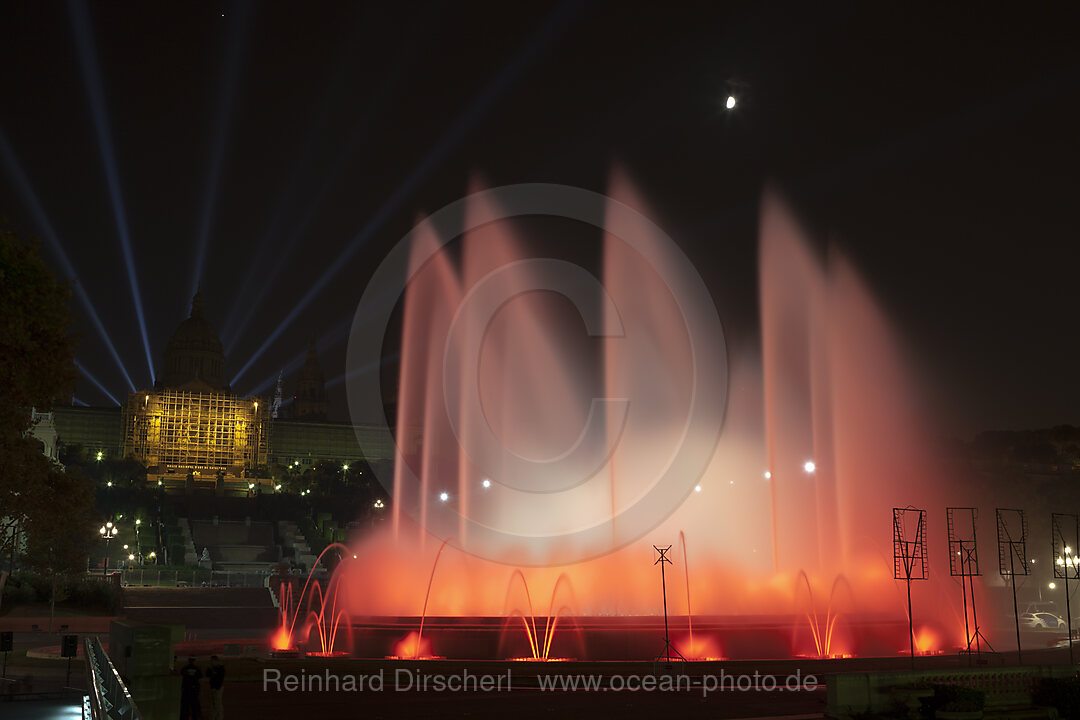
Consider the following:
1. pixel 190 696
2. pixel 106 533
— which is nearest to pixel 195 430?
pixel 106 533

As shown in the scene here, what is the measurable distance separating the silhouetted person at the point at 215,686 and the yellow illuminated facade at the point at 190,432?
108983 mm

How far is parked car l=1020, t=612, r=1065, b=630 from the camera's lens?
39.0 m

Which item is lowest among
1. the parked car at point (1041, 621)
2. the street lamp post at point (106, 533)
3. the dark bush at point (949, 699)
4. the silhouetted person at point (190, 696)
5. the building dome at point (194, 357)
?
the parked car at point (1041, 621)

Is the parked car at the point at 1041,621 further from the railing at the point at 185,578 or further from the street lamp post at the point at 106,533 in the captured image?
the street lamp post at the point at 106,533

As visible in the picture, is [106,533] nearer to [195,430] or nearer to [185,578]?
[185,578]

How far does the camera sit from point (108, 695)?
33.7 ft

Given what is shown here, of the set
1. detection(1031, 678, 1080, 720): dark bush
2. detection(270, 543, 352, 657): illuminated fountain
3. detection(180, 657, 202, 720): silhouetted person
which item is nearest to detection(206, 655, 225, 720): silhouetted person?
detection(180, 657, 202, 720): silhouetted person

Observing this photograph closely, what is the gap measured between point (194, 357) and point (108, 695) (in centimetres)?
12309

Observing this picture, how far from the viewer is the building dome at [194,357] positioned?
126 metres

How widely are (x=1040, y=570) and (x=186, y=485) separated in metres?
80.1

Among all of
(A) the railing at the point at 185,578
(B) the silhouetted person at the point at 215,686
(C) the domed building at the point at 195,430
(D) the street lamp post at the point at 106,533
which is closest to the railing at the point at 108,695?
(B) the silhouetted person at the point at 215,686

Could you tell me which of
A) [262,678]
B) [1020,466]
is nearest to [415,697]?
[262,678]

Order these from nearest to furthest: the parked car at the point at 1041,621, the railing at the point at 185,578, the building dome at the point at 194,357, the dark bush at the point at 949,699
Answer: the dark bush at the point at 949,699 → the parked car at the point at 1041,621 → the railing at the point at 185,578 → the building dome at the point at 194,357

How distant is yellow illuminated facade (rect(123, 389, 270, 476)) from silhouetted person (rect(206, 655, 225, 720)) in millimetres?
108983
